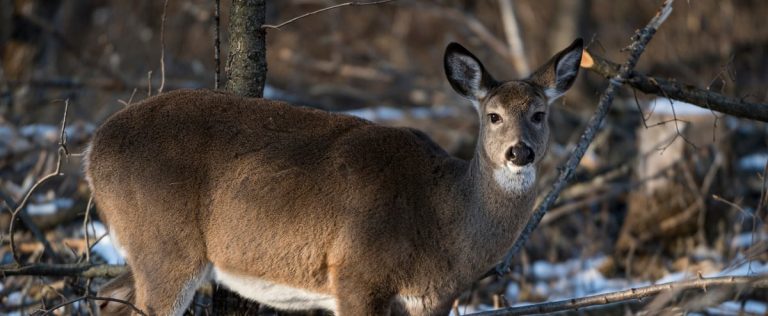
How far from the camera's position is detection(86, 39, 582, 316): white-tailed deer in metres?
5.63

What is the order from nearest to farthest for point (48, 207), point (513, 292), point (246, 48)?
point (246, 48), point (48, 207), point (513, 292)

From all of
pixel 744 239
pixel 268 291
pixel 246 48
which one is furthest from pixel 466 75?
pixel 744 239

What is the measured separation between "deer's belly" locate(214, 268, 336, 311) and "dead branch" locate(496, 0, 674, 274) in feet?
4.05

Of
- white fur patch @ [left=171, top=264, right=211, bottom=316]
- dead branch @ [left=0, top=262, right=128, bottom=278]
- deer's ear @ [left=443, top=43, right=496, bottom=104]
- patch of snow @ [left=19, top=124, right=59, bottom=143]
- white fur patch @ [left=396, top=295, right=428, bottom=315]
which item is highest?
deer's ear @ [left=443, top=43, right=496, bottom=104]

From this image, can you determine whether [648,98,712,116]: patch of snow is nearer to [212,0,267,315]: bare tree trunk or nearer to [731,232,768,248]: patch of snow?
[731,232,768,248]: patch of snow

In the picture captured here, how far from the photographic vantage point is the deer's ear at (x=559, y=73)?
602cm

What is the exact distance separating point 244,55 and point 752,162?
7.64m

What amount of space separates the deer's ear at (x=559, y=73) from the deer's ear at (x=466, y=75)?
306mm

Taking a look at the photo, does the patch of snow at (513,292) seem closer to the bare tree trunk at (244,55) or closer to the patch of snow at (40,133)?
the bare tree trunk at (244,55)

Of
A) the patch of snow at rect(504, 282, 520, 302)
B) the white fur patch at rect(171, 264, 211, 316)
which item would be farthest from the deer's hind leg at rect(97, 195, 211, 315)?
the patch of snow at rect(504, 282, 520, 302)

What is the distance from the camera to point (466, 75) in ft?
20.1

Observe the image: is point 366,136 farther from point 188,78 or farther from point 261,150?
point 188,78

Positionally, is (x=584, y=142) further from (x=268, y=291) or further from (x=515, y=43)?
(x=515, y=43)

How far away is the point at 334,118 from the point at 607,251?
16.8 ft
